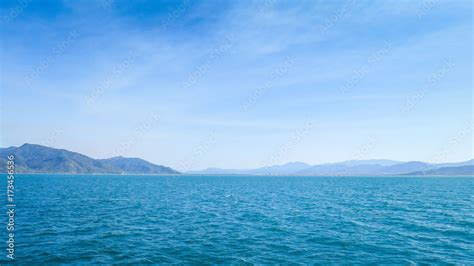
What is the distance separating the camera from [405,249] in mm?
28594

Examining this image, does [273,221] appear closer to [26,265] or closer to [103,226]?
[103,226]

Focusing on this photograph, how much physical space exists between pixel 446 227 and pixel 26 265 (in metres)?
49.6

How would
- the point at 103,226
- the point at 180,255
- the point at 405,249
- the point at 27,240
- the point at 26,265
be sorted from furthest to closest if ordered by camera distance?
the point at 103,226 → the point at 27,240 → the point at 405,249 → the point at 180,255 → the point at 26,265

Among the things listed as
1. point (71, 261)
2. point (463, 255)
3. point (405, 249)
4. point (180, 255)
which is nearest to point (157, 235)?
point (180, 255)

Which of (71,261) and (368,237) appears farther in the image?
(368,237)

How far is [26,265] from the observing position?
23219mm

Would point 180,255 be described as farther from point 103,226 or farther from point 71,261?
point 103,226

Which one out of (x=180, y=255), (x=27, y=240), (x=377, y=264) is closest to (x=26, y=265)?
(x=27, y=240)

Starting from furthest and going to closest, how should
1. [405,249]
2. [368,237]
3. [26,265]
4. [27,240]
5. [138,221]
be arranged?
[138,221], [368,237], [27,240], [405,249], [26,265]

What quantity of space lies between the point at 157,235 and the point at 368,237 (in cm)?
2526

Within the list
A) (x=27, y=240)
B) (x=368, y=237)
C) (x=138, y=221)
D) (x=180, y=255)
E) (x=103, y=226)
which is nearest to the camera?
(x=180, y=255)

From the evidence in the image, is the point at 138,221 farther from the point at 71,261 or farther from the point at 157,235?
the point at 71,261

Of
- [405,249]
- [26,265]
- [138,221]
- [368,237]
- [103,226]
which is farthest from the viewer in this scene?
[138,221]

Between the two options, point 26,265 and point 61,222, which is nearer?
point 26,265
